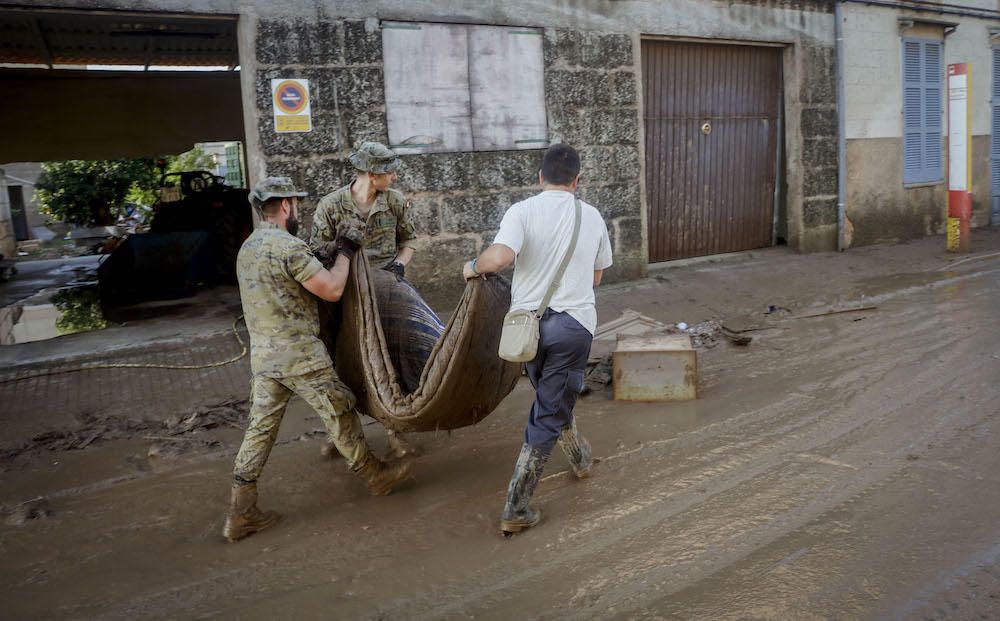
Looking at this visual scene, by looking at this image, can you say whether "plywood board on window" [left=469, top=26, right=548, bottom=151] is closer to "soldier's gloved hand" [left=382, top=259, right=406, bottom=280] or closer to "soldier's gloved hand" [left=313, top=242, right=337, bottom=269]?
"soldier's gloved hand" [left=382, top=259, right=406, bottom=280]

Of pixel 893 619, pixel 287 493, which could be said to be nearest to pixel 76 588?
pixel 287 493

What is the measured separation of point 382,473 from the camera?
4.32 metres

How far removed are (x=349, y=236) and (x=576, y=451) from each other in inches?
65.0

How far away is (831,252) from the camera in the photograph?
37.8ft

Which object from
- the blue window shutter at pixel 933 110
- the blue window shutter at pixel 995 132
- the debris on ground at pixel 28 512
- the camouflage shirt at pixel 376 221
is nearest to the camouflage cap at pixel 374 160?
the camouflage shirt at pixel 376 221

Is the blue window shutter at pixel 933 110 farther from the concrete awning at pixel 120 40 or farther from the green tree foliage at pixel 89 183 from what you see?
the green tree foliage at pixel 89 183

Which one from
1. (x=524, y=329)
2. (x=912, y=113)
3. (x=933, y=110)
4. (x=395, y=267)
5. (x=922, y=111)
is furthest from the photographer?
(x=933, y=110)

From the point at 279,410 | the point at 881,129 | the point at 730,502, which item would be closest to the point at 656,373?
the point at 730,502

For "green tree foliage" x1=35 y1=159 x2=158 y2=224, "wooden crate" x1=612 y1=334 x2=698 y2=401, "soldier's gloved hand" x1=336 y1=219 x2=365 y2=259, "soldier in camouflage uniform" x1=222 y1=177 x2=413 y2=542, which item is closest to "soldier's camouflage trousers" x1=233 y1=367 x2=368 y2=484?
"soldier in camouflage uniform" x1=222 y1=177 x2=413 y2=542

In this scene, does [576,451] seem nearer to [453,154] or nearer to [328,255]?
[328,255]

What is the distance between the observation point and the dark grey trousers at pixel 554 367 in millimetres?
3846

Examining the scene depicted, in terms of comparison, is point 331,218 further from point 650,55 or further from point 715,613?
point 650,55

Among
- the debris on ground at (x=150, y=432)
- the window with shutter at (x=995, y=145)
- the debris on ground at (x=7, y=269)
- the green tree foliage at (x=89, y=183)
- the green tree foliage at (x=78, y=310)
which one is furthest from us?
the green tree foliage at (x=89, y=183)

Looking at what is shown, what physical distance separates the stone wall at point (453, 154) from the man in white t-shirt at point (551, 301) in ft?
13.4
